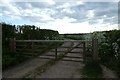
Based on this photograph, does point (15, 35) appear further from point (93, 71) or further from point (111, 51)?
point (93, 71)

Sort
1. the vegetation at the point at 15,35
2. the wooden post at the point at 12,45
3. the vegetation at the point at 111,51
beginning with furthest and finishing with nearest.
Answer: the wooden post at the point at 12,45 < the vegetation at the point at 15,35 < the vegetation at the point at 111,51

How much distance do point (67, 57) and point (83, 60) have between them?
94cm

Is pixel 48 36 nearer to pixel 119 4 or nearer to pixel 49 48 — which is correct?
pixel 49 48

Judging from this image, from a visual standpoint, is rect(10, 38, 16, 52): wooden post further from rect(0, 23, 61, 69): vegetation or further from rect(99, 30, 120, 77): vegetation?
rect(99, 30, 120, 77): vegetation

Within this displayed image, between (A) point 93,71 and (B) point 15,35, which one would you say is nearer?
(A) point 93,71

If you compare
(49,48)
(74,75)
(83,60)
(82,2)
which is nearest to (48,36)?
(49,48)

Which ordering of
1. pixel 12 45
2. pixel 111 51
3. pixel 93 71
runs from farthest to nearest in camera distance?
pixel 12 45
pixel 111 51
pixel 93 71

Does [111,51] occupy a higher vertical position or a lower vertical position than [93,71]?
higher

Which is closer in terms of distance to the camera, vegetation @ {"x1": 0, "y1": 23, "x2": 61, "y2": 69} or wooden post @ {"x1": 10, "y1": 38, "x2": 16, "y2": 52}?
vegetation @ {"x1": 0, "y1": 23, "x2": 61, "y2": 69}

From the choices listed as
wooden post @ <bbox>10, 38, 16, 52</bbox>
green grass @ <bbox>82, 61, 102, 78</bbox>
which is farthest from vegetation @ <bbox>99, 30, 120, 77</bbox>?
wooden post @ <bbox>10, 38, 16, 52</bbox>

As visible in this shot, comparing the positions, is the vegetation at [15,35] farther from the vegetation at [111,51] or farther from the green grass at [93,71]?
the vegetation at [111,51]

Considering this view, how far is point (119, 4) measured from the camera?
336 inches

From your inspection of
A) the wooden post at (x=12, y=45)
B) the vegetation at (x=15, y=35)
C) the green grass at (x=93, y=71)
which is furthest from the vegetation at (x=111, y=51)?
the wooden post at (x=12, y=45)

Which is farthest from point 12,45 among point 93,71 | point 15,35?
point 93,71
